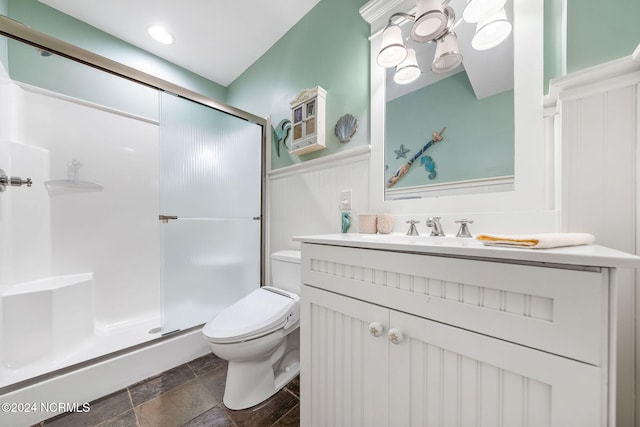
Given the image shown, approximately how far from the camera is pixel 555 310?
1.37 feet

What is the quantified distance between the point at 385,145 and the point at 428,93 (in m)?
0.28

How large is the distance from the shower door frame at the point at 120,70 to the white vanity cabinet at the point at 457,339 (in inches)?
45.9

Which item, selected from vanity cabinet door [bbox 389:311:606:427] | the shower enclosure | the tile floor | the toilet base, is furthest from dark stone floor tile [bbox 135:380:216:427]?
vanity cabinet door [bbox 389:311:606:427]

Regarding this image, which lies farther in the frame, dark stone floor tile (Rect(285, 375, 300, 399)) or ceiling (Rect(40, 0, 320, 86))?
ceiling (Rect(40, 0, 320, 86))

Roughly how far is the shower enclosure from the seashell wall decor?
77 centimetres

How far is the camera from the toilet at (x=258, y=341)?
3.23ft

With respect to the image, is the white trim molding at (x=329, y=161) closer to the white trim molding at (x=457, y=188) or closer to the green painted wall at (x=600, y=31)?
the white trim molding at (x=457, y=188)

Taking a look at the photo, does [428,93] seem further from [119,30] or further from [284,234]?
[119,30]

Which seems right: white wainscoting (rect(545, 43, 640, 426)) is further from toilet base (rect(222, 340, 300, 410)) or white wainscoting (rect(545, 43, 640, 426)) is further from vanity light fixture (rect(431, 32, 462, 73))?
toilet base (rect(222, 340, 300, 410))

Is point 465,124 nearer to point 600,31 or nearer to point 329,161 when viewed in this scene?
point 600,31

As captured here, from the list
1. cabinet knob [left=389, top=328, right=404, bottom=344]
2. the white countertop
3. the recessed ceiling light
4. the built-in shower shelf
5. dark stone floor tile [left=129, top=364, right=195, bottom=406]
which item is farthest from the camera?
the recessed ceiling light

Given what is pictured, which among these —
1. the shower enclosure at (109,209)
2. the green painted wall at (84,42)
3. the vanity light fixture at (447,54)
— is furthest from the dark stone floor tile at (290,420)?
the green painted wall at (84,42)

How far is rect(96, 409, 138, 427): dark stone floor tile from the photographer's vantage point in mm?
973

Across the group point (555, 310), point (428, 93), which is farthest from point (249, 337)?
point (428, 93)
